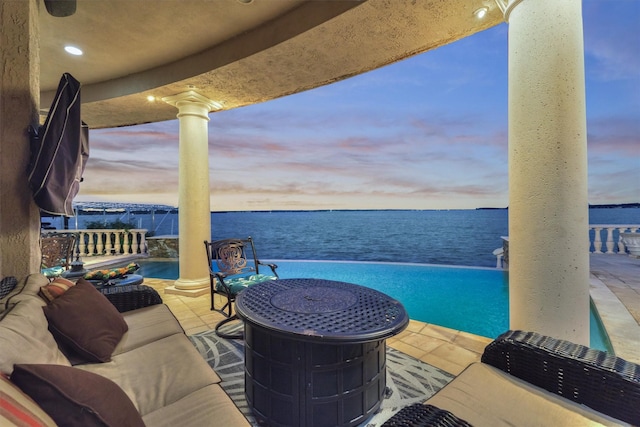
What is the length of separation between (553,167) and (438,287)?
3.73 m

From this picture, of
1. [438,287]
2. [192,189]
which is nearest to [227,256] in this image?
[192,189]

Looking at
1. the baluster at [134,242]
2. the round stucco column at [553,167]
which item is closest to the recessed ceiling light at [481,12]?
the round stucco column at [553,167]

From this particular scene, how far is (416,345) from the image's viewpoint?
2320 millimetres

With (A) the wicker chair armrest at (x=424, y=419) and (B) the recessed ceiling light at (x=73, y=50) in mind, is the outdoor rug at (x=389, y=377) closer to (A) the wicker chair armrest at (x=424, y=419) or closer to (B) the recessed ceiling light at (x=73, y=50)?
(A) the wicker chair armrest at (x=424, y=419)

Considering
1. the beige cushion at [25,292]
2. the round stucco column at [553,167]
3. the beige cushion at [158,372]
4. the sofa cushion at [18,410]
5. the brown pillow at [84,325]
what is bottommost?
the beige cushion at [158,372]

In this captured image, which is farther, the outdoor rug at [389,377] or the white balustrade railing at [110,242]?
the white balustrade railing at [110,242]

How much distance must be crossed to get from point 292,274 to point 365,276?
1740mm

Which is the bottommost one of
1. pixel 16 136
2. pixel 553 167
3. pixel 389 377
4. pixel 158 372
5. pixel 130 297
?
pixel 389 377

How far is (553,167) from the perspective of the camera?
1.50 meters

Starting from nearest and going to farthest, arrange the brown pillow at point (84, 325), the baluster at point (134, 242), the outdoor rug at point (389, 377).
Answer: the brown pillow at point (84, 325), the outdoor rug at point (389, 377), the baluster at point (134, 242)

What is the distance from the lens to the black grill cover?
5.84 feet

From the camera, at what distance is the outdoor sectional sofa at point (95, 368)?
Answer: 2.33 ft

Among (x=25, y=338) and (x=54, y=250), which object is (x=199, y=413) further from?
(x=54, y=250)

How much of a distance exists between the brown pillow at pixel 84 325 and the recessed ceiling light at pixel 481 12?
3329mm
